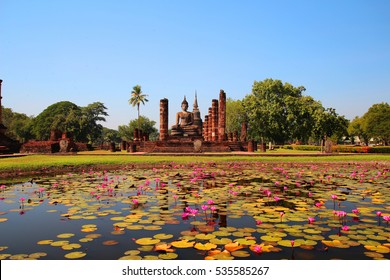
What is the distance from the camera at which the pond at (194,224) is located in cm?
411

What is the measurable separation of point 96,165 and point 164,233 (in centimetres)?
1217

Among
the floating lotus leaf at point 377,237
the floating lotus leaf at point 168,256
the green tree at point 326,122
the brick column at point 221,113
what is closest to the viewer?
the floating lotus leaf at point 168,256

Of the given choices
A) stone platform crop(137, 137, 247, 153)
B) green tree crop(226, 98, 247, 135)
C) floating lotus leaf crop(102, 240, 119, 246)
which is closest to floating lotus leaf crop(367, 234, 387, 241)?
floating lotus leaf crop(102, 240, 119, 246)

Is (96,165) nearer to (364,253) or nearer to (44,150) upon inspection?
(364,253)

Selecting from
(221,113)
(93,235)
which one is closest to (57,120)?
(221,113)

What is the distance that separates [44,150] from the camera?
1219 inches

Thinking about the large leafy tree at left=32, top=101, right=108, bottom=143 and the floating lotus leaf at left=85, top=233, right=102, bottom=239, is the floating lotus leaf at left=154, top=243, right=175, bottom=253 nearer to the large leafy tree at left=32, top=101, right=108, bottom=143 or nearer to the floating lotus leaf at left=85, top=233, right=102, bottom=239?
the floating lotus leaf at left=85, top=233, right=102, bottom=239

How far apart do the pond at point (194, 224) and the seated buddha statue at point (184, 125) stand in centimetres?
3059

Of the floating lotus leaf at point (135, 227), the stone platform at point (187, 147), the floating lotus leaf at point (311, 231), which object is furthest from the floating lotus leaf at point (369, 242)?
the stone platform at point (187, 147)

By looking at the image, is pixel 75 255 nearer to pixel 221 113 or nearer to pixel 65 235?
pixel 65 235

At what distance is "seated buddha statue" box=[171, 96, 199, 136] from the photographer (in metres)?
39.6

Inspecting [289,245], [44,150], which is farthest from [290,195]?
[44,150]

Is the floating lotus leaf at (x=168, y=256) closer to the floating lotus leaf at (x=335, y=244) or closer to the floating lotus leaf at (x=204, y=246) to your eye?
the floating lotus leaf at (x=204, y=246)

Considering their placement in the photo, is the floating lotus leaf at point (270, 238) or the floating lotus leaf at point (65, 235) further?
the floating lotus leaf at point (65, 235)
